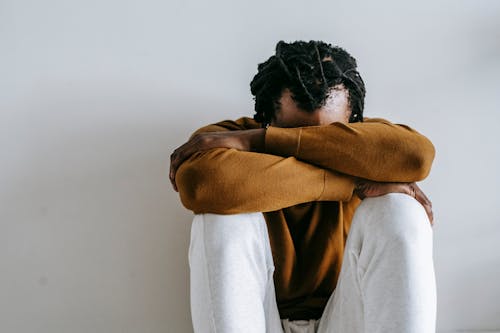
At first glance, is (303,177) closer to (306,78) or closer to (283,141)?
(283,141)

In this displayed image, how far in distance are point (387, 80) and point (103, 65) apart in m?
0.70

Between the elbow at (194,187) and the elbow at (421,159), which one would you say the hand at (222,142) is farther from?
the elbow at (421,159)

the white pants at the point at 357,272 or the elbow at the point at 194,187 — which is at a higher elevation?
the elbow at the point at 194,187

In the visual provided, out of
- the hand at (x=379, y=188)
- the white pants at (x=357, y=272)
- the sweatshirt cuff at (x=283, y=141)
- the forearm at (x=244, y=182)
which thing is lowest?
the white pants at (x=357, y=272)

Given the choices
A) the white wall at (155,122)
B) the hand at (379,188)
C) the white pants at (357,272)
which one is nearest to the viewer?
the white pants at (357,272)

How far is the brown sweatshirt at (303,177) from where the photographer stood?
104 centimetres

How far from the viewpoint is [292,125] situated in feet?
3.99

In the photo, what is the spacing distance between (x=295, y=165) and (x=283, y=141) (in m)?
0.06

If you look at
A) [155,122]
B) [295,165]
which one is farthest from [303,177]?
[155,122]

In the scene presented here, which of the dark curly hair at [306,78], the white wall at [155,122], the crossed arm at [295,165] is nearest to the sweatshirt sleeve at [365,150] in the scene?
the crossed arm at [295,165]

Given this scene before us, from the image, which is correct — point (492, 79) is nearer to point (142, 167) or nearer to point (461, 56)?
point (461, 56)

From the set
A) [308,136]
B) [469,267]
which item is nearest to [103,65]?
[308,136]

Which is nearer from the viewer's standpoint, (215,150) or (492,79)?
(215,150)

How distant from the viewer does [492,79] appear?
1571 millimetres
